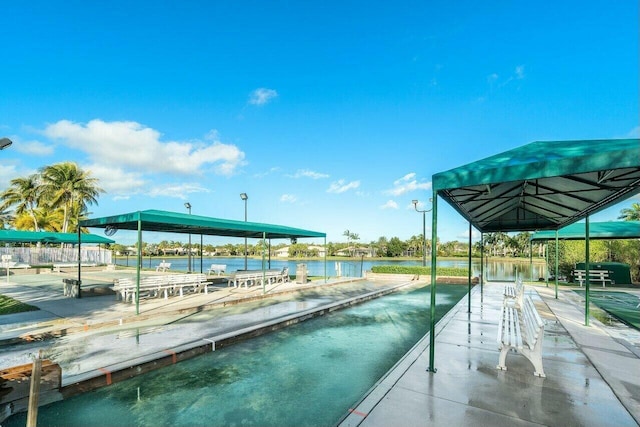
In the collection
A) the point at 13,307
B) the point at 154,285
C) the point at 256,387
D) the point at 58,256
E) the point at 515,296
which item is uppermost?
the point at 515,296

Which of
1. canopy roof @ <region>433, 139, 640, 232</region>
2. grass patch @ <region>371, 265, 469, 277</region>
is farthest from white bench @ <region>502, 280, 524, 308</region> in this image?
grass patch @ <region>371, 265, 469, 277</region>

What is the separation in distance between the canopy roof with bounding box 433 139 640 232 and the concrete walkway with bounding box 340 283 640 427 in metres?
2.60

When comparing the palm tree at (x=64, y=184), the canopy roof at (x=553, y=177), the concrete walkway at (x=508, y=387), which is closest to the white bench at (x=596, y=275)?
the canopy roof at (x=553, y=177)

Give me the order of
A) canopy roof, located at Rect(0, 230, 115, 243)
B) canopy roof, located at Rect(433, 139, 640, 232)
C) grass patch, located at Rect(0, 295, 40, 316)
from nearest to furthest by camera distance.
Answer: canopy roof, located at Rect(433, 139, 640, 232), grass patch, located at Rect(0, 295, 40, 316), canopy roof, located at Rect(0, 230, 115, 243)

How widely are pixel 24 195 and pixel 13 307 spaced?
41732 mm

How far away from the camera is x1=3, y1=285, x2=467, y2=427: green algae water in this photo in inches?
138

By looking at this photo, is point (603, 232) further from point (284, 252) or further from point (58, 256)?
point (284, 252)

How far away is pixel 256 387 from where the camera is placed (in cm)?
426

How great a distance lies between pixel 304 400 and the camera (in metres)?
A: 3.92

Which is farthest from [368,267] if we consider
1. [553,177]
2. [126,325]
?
[553,177]

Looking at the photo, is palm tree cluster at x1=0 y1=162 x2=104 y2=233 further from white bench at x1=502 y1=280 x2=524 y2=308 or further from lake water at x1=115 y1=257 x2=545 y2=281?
white bench at x1=502 y1=280 x2=524 y2=308

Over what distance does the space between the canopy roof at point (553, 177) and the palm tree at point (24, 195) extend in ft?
163

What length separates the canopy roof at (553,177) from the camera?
3.42m

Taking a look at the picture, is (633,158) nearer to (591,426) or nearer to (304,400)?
(591,426)
